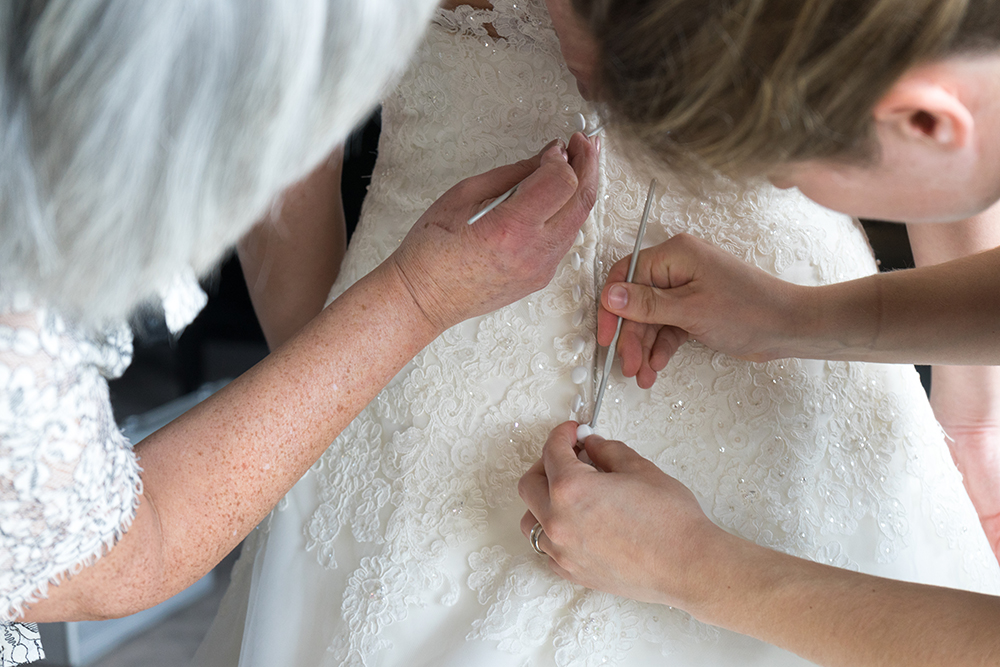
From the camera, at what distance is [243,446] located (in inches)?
25.9

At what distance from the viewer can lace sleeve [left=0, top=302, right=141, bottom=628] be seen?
19.1 inches

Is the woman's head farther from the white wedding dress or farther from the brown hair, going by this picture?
the white wedding dress

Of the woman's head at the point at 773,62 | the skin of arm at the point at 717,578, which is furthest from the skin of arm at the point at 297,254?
the woman's head at the point at 773,62

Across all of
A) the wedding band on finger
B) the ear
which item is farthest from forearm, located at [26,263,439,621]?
the ear

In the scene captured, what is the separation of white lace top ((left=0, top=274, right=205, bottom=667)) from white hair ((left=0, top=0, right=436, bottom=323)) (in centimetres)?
7

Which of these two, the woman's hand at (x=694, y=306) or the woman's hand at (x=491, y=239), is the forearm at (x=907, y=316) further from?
the woman's hand at (x=491, y=239)

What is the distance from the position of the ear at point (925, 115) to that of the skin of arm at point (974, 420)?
28.0 inches

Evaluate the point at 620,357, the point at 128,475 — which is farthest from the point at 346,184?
the point at 128,475

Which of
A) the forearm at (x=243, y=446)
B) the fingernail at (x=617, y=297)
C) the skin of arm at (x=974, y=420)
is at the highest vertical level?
the forearm at (x=243, y=446)

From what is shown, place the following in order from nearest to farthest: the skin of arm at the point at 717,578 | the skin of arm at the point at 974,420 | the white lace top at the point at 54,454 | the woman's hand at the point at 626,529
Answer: the white lace top at the point at 54,454 < the skin of arm at the point at 717,578 < the woman's hand at the point at 626,529 < the skin of arm at the point at 974,420

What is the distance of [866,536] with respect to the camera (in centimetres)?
86

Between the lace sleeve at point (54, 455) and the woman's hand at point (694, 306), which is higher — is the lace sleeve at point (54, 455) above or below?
above

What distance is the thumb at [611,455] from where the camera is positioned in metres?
0.80

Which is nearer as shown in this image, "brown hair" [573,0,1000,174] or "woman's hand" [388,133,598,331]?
"brown hair" [573,0,1000,174]
